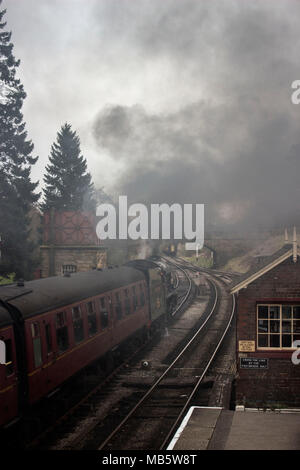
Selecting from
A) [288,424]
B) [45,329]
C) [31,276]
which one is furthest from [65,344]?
[31,276]

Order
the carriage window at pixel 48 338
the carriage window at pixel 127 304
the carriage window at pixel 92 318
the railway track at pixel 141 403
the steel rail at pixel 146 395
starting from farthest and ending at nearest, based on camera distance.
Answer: the carriage window at pixel 127 304, the carriage window at pixel 92 318, the carriage window at pixel 48 338, the railway track at pixel 141 403, the steel rail at pixel 146 395

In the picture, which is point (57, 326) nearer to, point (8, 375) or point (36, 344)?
point (36, 344)

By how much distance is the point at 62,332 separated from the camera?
12172 millimetres

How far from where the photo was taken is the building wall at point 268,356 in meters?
Result: 12.6

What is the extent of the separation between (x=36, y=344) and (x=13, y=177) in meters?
22.2

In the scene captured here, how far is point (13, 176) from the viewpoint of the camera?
31.2 metres

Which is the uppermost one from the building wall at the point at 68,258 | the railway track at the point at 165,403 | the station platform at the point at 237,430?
the building wall at the point at 68,258

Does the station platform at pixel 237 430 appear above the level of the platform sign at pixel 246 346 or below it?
below

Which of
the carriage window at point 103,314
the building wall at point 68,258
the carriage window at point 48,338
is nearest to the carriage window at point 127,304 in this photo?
the carriage window at point 103,314

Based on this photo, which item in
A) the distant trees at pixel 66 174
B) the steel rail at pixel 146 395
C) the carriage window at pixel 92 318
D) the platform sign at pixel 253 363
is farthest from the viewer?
the distant trees at pixel 66 174

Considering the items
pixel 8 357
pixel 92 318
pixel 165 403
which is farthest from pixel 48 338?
pixel 165 403

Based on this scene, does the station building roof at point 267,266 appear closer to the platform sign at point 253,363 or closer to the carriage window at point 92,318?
the platform sign at point 253,363

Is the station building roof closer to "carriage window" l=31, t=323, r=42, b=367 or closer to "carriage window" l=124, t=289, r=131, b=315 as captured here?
"carriage window" l=31, t=323, r=42, b=367

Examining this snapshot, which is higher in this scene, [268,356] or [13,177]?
[13,177]
